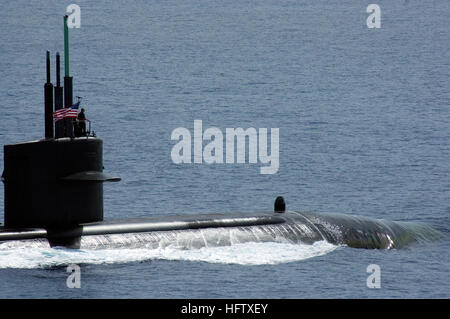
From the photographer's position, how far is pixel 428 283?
31.8 metres

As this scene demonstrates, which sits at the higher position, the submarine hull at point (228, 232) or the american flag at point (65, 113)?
the american flag at point (65, 113)

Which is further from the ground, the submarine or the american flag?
the american flag

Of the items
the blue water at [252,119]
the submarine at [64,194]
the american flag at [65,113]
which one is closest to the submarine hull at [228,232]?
the submarine at [64,194]

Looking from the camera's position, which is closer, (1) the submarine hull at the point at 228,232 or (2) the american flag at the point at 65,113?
(2) the american flag at the point at 65,113

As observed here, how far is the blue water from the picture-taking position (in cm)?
3048

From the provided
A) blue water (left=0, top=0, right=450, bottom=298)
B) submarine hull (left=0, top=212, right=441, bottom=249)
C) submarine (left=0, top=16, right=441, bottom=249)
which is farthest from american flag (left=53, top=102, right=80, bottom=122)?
blue water (left=0, top=0, right=450, bottom=298)

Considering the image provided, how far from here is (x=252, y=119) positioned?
310 ft

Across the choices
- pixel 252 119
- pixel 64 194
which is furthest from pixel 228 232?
pixel 252 119

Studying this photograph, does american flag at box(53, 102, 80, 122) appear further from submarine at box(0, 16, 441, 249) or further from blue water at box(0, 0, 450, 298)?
blue water at box(0, 0, 450, 298)

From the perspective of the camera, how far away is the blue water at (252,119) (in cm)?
3048

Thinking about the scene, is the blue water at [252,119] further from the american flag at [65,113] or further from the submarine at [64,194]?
the american flag at [65,113]

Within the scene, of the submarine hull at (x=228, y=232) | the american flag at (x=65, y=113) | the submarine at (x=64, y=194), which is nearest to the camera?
the submarine at (x=64, y=194)
